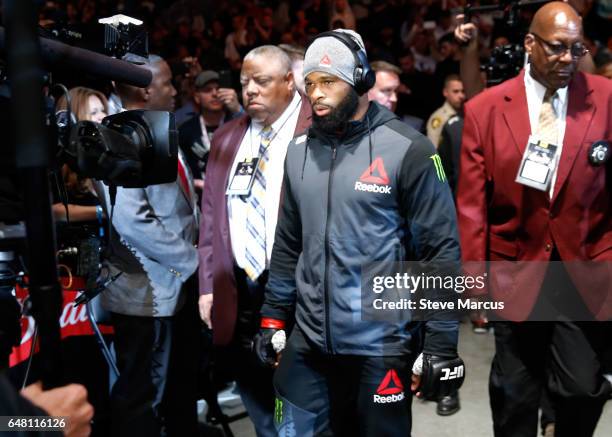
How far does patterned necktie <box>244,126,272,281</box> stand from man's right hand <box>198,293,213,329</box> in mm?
227

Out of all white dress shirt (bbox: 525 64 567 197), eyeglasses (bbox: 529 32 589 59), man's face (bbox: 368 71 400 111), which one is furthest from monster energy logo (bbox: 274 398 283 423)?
man's face (bbox: 368 71 400 111)

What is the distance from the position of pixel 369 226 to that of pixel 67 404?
1367 millimetres

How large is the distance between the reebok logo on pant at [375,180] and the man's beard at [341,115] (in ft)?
0.66

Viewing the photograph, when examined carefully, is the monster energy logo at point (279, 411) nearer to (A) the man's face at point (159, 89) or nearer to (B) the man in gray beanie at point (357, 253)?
(B) the man in gray beanie at point (357, 253)

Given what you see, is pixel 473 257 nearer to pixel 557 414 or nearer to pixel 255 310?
→ pixel 557 414

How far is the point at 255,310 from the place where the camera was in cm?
350

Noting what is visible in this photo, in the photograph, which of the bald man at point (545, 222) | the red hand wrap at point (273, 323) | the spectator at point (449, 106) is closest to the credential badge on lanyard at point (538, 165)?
the bald man at point (545, 222)

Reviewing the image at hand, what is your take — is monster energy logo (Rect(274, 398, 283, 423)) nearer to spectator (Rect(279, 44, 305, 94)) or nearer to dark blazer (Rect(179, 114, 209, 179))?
spectator (Rect(279, 44, 305, 94))

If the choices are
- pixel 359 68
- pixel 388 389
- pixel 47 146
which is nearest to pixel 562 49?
pixel 359 68

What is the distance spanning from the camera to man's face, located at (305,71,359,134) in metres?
2.79

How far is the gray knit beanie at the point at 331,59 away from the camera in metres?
2.81

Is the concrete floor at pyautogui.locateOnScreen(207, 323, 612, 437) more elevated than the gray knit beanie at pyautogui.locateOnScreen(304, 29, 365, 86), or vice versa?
the gray knit beanie at pyautogui.locateOnScreen(304, 29, 365, 86)

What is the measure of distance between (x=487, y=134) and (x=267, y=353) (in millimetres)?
1351

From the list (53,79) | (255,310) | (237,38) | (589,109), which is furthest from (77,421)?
(237,38)
